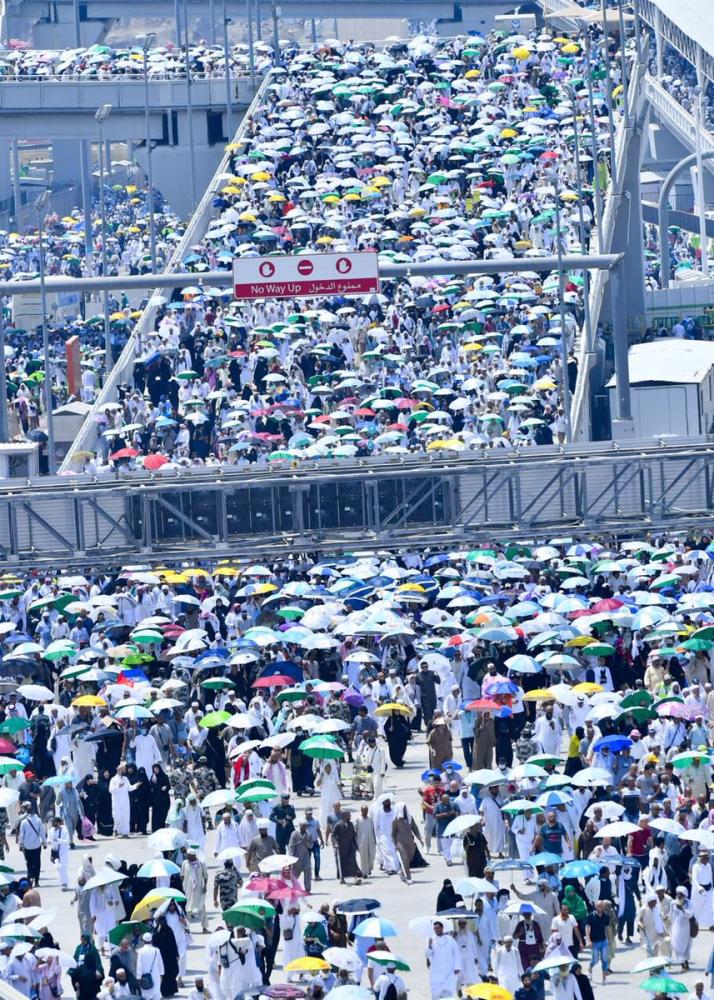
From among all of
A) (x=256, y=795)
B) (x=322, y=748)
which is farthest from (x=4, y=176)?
(x=256, y=795)

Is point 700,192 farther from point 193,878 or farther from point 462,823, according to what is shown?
point 193,878

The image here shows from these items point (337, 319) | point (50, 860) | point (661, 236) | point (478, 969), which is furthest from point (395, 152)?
point (478, 969)

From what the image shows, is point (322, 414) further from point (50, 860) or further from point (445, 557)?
point (50, 860)

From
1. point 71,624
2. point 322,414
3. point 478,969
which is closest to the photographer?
point 478,969

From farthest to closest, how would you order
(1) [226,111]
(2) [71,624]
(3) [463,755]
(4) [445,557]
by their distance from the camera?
1. (1) [226,111]
2. (4) [445,557]
3. (2) [71,624]
4. (3) [463,755]

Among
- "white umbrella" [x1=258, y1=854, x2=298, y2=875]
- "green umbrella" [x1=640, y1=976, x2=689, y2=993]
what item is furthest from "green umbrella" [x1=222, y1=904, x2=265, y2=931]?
"green umbrella" [x1=640, y1=976, x2=689, y2=993]

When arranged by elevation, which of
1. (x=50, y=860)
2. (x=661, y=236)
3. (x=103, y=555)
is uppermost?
(x=661, y=236)
